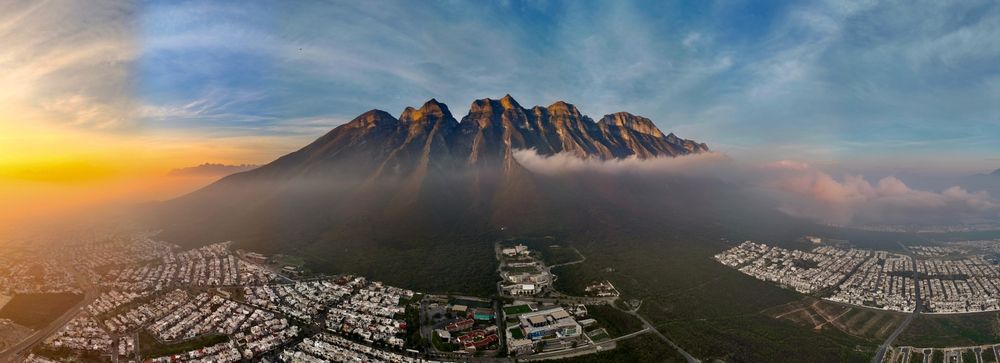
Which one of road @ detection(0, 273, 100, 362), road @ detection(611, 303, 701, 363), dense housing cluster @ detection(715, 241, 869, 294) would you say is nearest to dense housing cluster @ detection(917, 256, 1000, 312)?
dense housing cluster @ detection(715, 241, 869, 294)

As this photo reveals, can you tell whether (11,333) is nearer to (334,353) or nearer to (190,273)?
(190,273)

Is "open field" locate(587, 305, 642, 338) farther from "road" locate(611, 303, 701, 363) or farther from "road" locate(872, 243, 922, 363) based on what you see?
"road" locate(872, 243, 922, 363)

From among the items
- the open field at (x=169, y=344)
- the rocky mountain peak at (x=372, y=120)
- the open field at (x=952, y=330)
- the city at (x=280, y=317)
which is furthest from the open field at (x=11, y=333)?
the rocky mountain peak at (x=372, y=120)

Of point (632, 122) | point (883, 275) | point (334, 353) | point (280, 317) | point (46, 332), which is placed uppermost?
point (632, 122)

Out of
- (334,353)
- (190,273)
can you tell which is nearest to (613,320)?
(334,353)

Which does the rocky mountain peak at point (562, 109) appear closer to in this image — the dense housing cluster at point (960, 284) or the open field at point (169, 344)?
the dense housing cluster at point (960, 284)

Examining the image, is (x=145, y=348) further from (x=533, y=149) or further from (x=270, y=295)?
(x=533, y=149)
